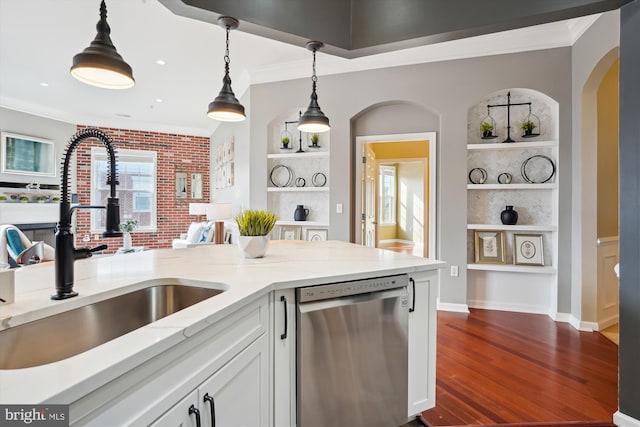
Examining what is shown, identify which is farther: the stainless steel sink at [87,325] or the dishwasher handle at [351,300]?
the dishwasher handle at [351,300]

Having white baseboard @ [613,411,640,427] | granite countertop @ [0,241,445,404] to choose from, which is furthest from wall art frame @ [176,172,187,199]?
white baseboard @ [613,411,640,427]

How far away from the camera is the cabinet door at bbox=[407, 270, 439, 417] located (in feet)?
5.69

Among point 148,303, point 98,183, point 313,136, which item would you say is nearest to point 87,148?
point 98,183

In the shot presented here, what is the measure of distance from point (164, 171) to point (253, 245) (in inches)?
253

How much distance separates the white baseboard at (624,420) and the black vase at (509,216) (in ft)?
6.95

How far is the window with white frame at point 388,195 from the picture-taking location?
9539mm

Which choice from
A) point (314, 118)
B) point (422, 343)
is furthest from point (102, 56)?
point (422, 343)

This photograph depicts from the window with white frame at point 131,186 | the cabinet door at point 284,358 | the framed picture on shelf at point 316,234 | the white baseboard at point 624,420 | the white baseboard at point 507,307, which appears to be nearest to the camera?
the cabinet door at point 284,358

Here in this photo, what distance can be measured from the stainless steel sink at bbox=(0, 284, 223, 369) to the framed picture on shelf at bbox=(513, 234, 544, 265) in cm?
348

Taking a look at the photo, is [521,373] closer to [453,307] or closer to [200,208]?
[453,307]

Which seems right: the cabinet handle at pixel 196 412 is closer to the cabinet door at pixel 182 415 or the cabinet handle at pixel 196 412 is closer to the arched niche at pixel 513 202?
the cabinet door at pixel 182 415

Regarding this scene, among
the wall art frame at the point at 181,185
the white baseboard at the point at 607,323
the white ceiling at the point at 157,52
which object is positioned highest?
the white ceiling at the point at 157,52

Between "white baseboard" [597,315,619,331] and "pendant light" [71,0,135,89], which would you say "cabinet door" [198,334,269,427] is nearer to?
"pendant light" [71,0,135,89]

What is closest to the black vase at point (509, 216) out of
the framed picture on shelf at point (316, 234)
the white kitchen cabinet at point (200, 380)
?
the framed picture on shelf at point (316, 234)
